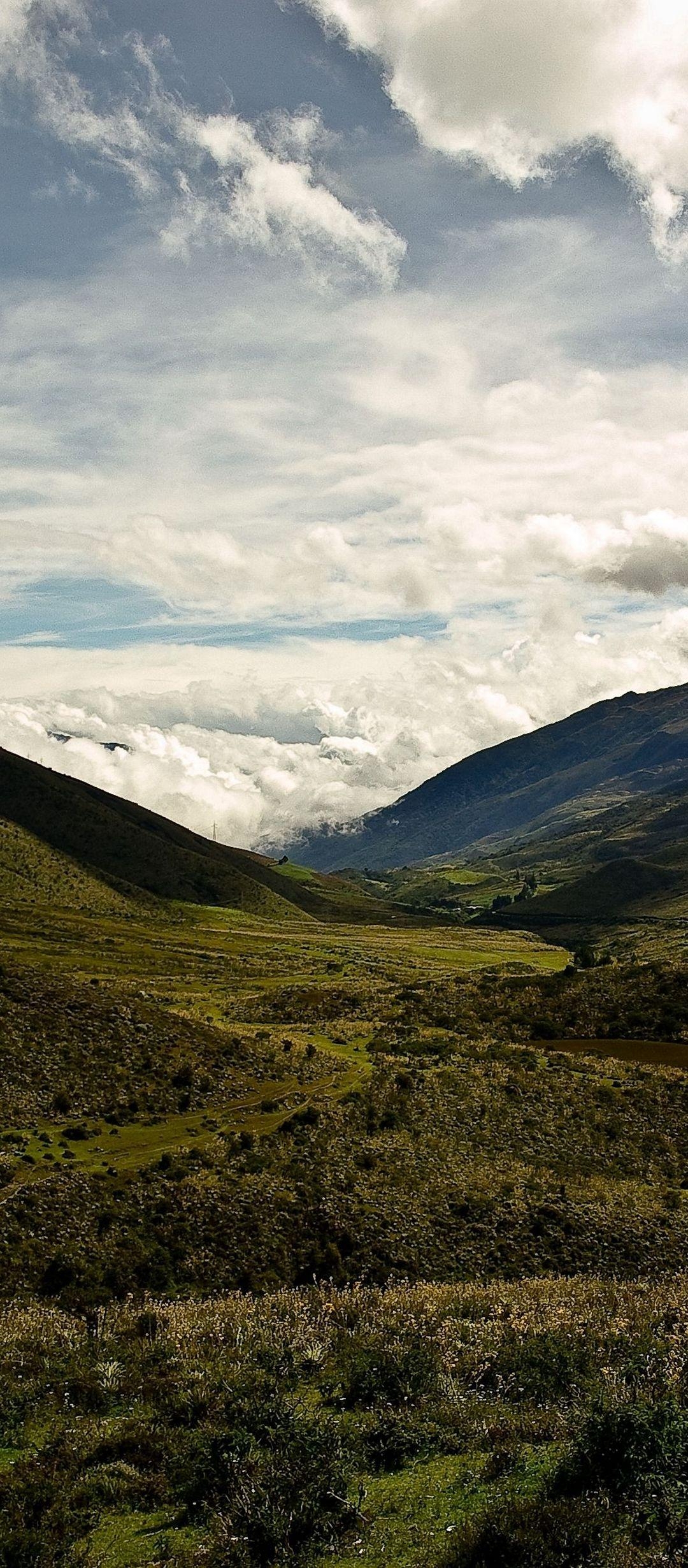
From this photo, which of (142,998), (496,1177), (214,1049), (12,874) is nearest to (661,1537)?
(496,1177)

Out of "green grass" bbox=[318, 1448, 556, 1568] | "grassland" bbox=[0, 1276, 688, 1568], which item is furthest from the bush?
"green grass" bbox=[318, 1448, 556, 1568]

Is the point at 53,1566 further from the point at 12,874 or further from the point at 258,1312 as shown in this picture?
the point at 12,874

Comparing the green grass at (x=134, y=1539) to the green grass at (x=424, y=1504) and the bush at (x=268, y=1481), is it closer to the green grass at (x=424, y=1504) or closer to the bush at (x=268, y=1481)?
the bush at (x=268, y=1481)

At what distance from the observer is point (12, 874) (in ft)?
568

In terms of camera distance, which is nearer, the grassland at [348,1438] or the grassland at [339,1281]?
the grassland at [348,1438]

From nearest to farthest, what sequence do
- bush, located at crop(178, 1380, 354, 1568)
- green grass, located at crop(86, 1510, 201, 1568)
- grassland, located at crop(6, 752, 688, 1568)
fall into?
bush, located at crop(178, 1380, 354, 1568) < green grass, located at crop(86, 1510, 201, 1568) < grassland, located at crop(6, 752, 688, 1568)

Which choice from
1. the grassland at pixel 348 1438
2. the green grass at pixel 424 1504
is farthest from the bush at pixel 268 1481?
the green grass at pixel 424 1504

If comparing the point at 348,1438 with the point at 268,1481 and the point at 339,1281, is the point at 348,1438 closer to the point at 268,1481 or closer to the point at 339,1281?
the point at 268,1481

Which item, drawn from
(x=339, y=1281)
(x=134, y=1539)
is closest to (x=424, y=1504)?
(x=134, y=1539)

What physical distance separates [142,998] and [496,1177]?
35.3 m

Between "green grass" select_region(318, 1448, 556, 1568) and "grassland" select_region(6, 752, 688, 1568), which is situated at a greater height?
"green grass" select_region(318, 1448, 556, 1568)

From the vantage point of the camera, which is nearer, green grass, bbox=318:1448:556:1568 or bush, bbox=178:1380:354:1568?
green grass, bbox=318:1448:556:1568

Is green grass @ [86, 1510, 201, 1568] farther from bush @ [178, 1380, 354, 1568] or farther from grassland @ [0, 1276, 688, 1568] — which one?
bush @ [178, 1380, 354, 1568]

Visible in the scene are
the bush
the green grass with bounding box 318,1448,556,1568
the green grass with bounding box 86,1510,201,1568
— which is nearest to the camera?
the green grass with bounding box 318,1448,556,1568
